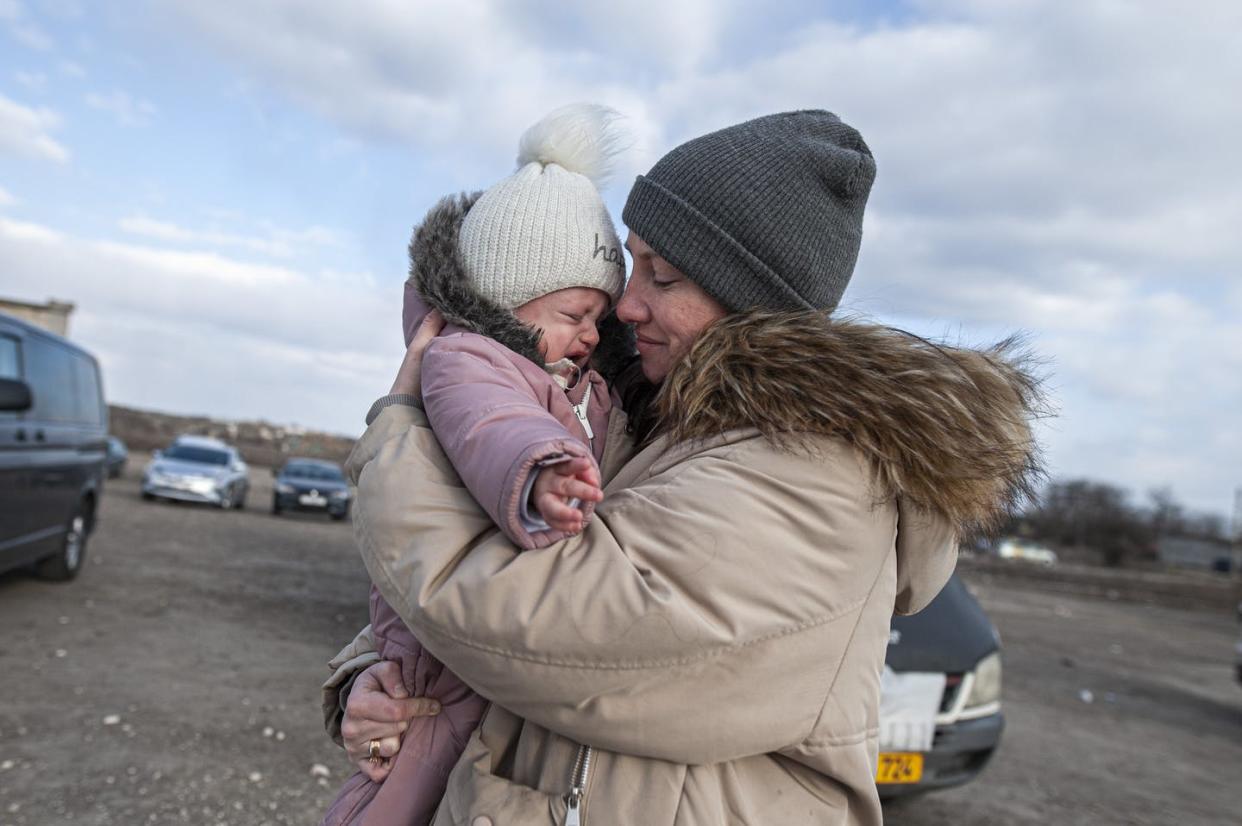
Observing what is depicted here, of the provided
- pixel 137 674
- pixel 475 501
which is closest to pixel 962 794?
pixel 137 674

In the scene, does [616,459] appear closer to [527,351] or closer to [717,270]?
[527,351]

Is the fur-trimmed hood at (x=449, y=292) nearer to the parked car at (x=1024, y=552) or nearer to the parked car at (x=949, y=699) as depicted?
the parked car at (x=949, y=699)

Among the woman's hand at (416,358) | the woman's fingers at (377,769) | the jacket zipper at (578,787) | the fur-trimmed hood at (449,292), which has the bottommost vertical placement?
the woman's fingers at (377,769)

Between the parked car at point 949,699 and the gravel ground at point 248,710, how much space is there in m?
0.70

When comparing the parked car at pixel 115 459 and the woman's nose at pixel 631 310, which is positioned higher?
the woman's nose at pixel 631 310

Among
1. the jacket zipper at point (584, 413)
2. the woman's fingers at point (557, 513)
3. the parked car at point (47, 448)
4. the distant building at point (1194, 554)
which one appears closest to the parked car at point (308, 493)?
the parked car at point (47, 448)

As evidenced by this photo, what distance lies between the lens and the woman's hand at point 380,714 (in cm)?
151

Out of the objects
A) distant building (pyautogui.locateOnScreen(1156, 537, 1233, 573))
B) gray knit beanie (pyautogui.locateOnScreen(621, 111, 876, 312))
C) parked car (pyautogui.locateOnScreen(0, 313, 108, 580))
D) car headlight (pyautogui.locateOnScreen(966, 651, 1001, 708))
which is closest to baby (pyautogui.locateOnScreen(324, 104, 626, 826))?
gray knit beanie (pyautogui.locateOnScreen(621, 111, 876, 312))

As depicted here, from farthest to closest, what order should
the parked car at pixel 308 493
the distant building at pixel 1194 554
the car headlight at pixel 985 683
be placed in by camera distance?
Answer: the distant building at pixel 1194 554 < the parked car at pixel 308 493 < the car headlight at pixel 985 683

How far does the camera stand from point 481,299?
1.78 m

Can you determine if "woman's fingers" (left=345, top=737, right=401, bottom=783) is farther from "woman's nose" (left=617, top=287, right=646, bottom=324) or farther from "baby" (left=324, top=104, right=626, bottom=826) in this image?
"woman's nose" (left=617, top=287, right=646, bottom=324)

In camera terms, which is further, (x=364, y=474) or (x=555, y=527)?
(x=364, y=474)

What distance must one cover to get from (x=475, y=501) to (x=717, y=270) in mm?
626

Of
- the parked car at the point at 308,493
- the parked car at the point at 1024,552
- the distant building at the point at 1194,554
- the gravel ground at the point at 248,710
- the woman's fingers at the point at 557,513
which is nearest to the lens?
the woman's fingers at the point at 557,513
